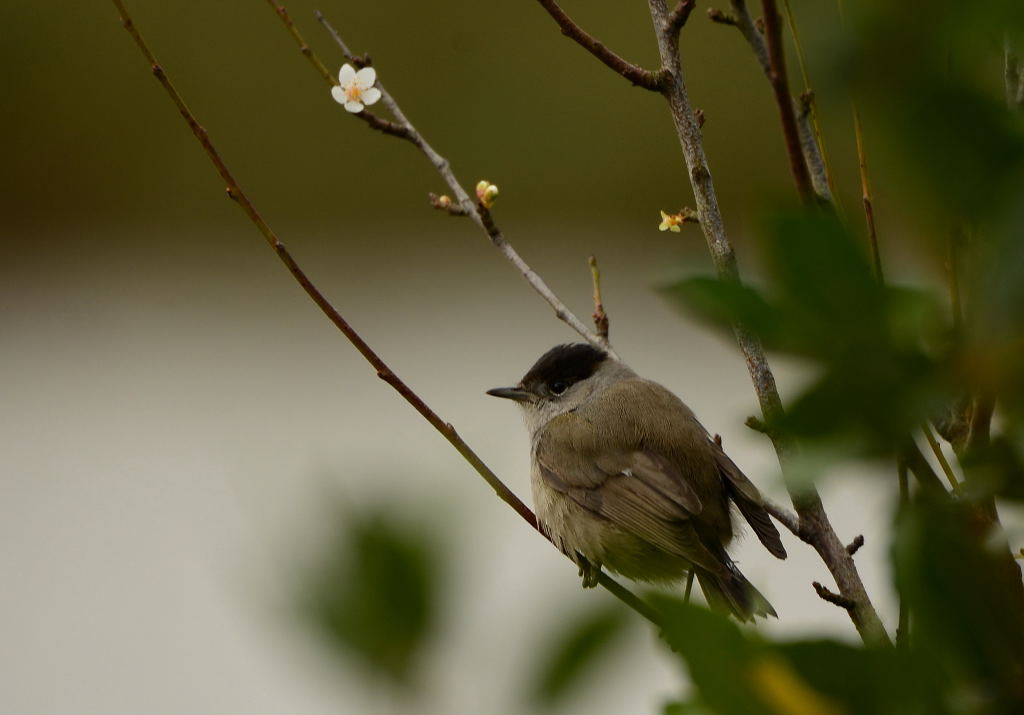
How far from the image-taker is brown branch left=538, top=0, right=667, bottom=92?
175cm

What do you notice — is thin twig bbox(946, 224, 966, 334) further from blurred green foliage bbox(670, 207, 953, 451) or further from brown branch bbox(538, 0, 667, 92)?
brown branch bbox(538, 0, 667, 92)

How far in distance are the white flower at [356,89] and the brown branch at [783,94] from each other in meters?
1.14

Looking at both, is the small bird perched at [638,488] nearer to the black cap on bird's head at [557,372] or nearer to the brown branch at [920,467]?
the black cap on bird's head at [557,372]

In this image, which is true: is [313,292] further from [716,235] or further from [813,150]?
[813,150]

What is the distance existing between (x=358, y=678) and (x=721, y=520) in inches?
94.1

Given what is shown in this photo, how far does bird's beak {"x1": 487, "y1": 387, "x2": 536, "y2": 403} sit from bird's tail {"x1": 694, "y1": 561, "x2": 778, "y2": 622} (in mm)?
990

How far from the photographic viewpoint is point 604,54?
1808mm

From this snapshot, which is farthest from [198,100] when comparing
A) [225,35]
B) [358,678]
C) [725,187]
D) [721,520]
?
[358,678]

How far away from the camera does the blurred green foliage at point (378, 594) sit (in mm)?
725

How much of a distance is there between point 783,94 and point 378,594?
2.35ft

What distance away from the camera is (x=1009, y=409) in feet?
2.32

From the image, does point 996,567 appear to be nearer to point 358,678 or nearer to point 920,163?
point 920,163

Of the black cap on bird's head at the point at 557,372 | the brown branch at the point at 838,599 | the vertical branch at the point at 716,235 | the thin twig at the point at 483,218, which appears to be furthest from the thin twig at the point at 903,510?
the black cap on bird's head at the point at 557,372

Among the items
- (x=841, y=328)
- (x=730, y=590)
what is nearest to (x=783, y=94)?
(x=841, y=328)
